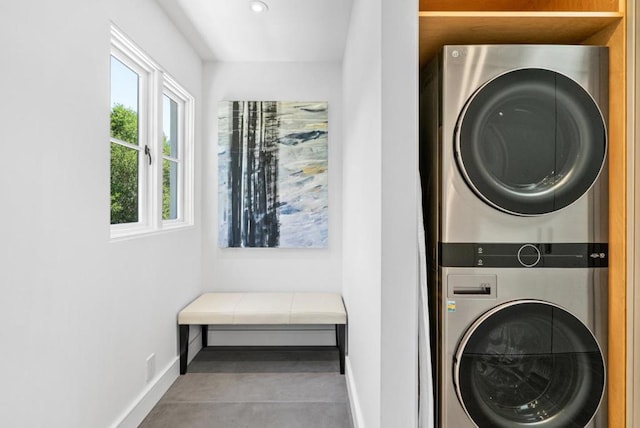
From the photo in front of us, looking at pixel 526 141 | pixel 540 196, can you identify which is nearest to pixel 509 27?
pixel 526 141

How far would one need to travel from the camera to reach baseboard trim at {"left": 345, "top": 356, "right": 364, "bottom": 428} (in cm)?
201

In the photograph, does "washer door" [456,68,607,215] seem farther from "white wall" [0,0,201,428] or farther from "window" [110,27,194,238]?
"window" [110,27,194,238]

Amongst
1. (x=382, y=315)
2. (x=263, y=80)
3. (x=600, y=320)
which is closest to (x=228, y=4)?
(x=263, y=80)

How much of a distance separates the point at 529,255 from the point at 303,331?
7.96 feet

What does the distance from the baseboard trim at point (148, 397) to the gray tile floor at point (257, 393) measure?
4cm

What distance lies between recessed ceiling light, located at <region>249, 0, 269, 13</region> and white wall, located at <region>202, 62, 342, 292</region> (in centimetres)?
94

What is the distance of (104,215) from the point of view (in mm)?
1883

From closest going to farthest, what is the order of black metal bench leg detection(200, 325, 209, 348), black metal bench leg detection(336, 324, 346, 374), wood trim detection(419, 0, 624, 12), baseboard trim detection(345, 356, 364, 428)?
1. wood trim detection(419, 0, 624, 12)
2. baseboard trim detection(345, 356, 364, 428)
3. black metal bench leg detection(336, 324, 346, 374)
4. black metal bench leg detection(200, 325, 209, 348)

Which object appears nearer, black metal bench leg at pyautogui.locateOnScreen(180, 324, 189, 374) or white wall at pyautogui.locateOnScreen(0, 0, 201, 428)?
white wall at pyautogui.locateOnScreen(0, 0, 201, 428)

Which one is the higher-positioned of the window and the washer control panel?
the window

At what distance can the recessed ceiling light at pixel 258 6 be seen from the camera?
244 cm

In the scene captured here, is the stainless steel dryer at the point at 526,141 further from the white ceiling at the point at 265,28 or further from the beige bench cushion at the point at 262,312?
the beige bench cushion at the point at 262,312

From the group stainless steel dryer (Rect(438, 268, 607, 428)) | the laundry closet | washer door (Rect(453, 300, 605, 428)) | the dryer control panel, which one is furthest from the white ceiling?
washer door (Rect(453, 300, 605, 428))

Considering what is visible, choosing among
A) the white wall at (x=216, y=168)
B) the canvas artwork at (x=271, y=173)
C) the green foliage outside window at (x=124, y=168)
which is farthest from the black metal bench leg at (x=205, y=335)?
the green foliage outside window at (x=124, y=168)
